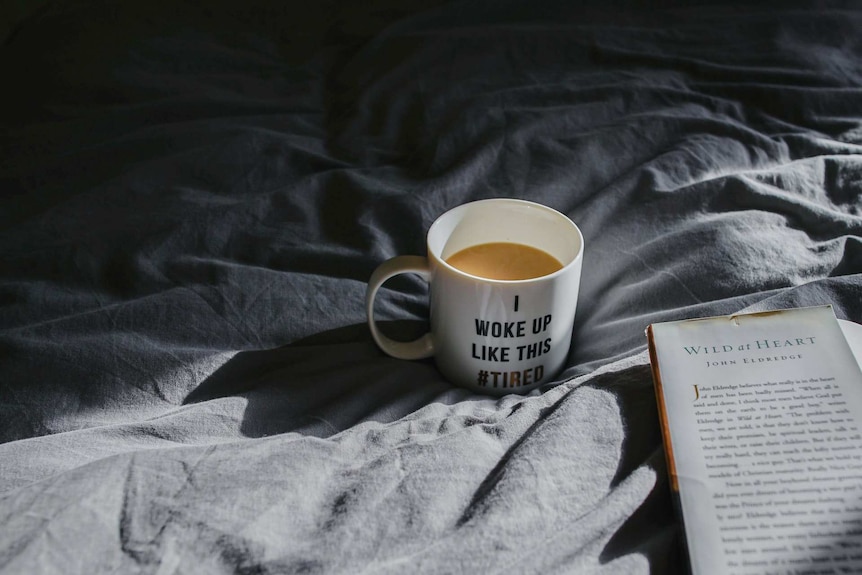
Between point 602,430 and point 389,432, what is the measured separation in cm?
14

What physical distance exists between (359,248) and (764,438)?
0.41 m

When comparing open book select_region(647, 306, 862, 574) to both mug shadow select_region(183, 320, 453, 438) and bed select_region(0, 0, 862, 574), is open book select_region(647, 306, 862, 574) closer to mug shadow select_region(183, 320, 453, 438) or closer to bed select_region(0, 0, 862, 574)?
bed select_region(0, 0, 862, 574)

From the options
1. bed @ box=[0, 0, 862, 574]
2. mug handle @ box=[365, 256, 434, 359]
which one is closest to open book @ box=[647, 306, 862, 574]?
bed @ box=[0, 0, 862, 574]

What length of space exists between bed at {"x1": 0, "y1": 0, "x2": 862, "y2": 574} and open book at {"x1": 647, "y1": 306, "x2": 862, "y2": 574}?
0.02 meters

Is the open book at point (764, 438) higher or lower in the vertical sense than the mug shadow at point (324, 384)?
higher

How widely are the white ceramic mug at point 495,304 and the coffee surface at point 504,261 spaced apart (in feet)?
0.05

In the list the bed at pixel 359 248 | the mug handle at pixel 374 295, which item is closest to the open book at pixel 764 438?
the bed at pixel 359 248

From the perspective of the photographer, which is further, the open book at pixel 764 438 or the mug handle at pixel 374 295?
the mug handle at pixel 374 295

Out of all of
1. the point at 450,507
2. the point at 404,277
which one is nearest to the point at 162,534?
the point at 450,507

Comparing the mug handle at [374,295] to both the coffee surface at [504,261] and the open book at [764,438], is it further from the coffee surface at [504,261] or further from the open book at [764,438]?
the open book at [764,438]

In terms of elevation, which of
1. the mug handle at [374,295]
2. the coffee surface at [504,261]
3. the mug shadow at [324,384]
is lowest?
the mug shadow at [324,384]

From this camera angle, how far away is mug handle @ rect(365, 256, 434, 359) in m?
0.64

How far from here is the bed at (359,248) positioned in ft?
1.47

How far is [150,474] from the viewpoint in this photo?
461 millimetres
